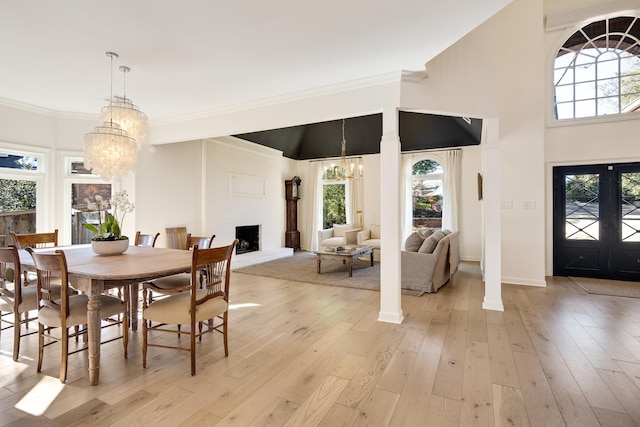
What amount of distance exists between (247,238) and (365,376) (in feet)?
18.2

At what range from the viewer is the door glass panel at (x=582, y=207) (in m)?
5.23

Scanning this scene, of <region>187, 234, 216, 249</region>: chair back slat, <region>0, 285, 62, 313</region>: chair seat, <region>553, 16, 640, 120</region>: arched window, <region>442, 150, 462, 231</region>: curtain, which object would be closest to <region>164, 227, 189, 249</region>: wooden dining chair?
<region>187, 234, 216, 249</region>: chair back slat

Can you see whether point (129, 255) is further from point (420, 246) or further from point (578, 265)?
point (578, 265)

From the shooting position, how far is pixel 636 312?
3596 millimetres

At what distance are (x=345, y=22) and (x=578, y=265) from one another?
5.67 m

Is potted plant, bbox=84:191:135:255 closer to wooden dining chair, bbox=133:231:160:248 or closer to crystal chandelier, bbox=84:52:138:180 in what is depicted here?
crystal chandelier, bbox=84:52:138:180

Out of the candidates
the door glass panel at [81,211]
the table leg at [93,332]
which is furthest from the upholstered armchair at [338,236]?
the table leg at [93,332]

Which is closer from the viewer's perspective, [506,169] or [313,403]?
[313,403]

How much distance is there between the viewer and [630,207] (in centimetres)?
504

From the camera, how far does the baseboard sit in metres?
6.47

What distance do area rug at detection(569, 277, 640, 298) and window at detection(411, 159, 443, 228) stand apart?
9.83 feet

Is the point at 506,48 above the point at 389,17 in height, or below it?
above

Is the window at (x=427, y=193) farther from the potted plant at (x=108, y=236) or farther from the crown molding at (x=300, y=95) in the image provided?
the potted plant at (x=108, y=236)

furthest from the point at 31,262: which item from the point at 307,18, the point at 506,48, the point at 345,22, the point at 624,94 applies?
the point at 624,94
